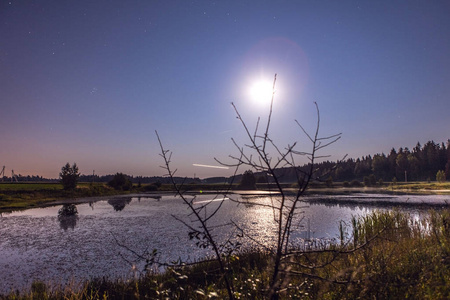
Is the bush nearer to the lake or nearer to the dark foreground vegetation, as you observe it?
the lake

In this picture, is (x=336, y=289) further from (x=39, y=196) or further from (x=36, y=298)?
(x=39, y=196)

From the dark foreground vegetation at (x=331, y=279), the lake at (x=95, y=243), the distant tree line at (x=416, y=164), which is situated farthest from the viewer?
the distant tree line at (x=416, y=164)

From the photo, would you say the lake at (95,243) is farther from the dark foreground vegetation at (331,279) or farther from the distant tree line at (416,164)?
the distant tree line at (416,164)

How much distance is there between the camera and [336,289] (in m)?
4.16

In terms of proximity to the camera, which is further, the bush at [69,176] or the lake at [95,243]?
the bush at [69,176]

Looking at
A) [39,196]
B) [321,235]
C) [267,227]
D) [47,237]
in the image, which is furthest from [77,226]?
[39,196]

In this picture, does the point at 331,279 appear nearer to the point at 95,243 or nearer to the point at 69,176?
the point at 95,243

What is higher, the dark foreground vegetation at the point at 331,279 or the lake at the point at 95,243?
the dark foreground vegetation at the point at 331,279

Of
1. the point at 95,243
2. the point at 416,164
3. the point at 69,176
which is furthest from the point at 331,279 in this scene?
→ the point at 416,164

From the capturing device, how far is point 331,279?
6.88 ft

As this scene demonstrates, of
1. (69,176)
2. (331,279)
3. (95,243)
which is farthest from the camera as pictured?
(69,176)

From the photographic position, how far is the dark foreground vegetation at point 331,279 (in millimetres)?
2650

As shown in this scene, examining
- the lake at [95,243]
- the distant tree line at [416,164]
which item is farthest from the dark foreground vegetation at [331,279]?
the distant tree line at [416,164]

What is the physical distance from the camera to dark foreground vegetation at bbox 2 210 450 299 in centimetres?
265
